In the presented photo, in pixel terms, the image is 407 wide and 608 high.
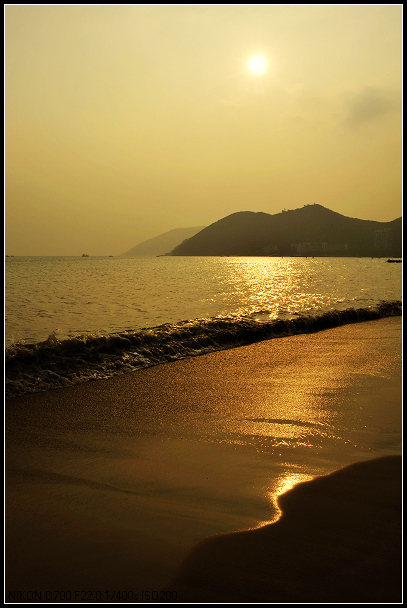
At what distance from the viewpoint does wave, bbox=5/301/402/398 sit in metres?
7.08

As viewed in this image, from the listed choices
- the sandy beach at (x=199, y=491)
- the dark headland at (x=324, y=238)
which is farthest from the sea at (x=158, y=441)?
the dark headland at (x=324, y=238)

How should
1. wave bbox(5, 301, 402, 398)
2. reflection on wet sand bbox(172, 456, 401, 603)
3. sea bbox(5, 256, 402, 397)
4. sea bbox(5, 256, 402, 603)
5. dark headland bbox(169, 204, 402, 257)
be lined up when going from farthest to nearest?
dark headland bbox(169, 204, 402, 257) < sea bbox(5, 256, 402, 397) < wave bbox(5, 301, 402, 398) < sea bbox(5, 256, 402, 603) < reflection on wet sand bbox(172, 456, 401, 603)

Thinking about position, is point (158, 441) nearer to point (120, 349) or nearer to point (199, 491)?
point (199, 491)

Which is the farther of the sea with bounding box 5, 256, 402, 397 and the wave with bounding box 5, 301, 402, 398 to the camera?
the sea with bounding box 5, 256, 402, 397

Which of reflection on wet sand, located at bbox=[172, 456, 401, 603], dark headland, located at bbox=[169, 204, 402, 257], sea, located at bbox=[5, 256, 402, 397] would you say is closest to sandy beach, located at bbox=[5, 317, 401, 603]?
reflection on wet sand, located at bbox=[172, 456, 401, 603]

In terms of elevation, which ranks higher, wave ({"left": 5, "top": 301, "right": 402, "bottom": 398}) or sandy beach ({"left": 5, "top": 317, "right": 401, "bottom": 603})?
wave ({"left": 5, "top": 301, "right": 402, "bottom": 398})

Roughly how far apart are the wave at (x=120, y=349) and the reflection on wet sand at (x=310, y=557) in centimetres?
485

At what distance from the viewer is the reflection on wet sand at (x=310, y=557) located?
7.63ft

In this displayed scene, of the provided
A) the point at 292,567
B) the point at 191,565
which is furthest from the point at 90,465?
the point at 292,567

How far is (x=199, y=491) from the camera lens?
11.0 feet

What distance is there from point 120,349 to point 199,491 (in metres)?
5.81

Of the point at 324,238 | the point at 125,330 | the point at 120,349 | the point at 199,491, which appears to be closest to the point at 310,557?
the point at 199,491

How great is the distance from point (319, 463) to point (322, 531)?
1091 millimetres

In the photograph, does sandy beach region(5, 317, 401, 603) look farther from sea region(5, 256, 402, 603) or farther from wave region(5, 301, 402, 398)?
wave region(5, 301, 402, 398)
